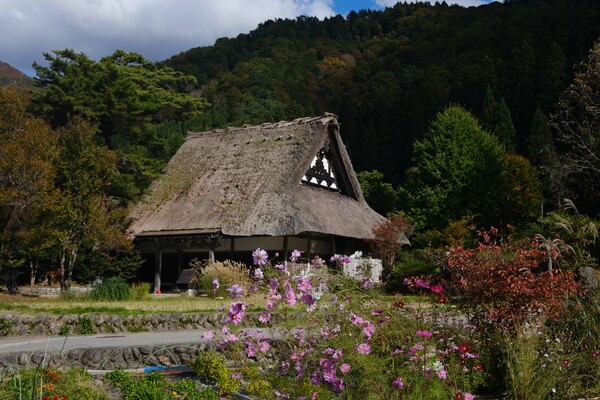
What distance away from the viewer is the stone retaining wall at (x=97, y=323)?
11.9 meters

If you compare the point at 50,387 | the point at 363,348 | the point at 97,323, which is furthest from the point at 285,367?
the point at 97,323

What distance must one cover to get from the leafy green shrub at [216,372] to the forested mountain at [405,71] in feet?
Answer: 103

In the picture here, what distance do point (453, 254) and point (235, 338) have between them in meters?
3.12

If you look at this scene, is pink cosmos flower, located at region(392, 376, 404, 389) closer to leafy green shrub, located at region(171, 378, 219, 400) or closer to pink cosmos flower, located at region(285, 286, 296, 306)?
pink cosmos flower, located at region(285, 286, 296, 306)

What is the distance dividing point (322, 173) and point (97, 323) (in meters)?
16.9

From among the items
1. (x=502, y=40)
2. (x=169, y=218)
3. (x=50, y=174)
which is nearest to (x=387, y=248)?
(x=169, y=218)

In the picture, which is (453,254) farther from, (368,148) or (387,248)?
(368,148)

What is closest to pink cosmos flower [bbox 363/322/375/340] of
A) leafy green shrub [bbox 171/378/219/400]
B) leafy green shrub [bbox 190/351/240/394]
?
leafy green shrub [bbox 171/378/219/400]

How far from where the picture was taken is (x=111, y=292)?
17625 millimetres

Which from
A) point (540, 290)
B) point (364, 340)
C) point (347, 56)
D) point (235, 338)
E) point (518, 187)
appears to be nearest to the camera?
point (364, 340)

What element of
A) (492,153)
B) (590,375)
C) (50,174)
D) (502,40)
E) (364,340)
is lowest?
(590,375)

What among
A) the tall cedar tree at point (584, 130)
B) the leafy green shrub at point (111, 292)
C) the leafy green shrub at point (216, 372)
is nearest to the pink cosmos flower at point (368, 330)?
the leafy green shrub at point (216, 372)

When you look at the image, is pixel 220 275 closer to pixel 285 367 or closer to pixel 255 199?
pixel 255 199

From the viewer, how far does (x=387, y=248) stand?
25125 mm
